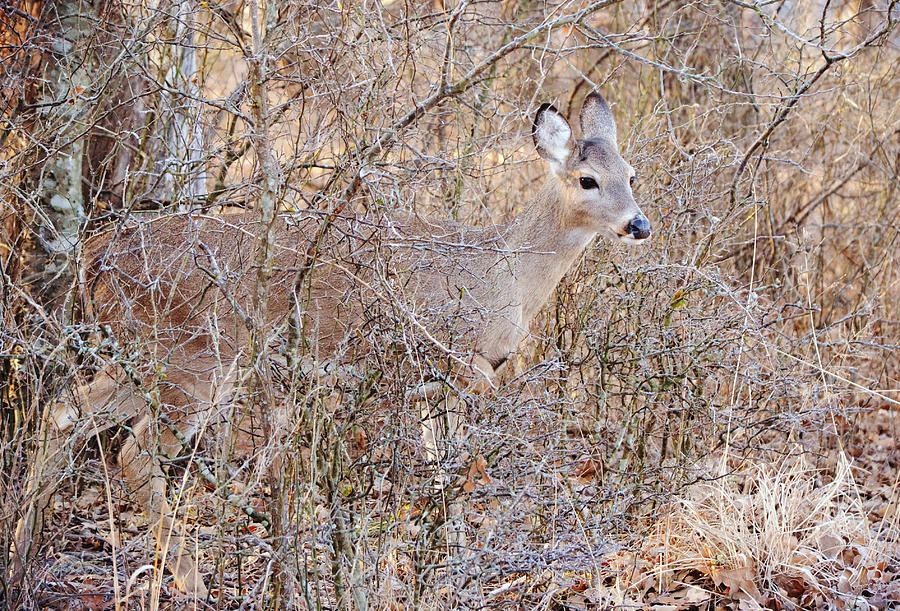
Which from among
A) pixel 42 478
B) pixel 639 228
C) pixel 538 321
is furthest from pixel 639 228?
pixel 42 478

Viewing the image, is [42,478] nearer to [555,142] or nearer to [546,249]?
[546,249]

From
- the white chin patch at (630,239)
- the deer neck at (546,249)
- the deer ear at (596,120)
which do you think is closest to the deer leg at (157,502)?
the deer neck at (546,249)

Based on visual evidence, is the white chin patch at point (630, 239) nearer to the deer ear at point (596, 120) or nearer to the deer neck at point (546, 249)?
the deer neck at point (546, 249)

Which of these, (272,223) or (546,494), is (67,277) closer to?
(272,223)

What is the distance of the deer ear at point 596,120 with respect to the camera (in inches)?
223

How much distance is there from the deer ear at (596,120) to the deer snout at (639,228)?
34.1 inches

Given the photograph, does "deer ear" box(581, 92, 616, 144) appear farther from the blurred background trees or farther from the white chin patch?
the white chin patch

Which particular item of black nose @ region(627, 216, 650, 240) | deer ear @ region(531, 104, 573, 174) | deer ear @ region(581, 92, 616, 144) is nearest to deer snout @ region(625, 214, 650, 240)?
black nose @ region(627, 216, 650, 240)

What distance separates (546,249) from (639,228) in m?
0.60

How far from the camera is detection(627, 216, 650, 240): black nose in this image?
486cm

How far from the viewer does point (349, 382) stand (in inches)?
148

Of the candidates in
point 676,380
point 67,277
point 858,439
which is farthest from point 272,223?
point 858,439

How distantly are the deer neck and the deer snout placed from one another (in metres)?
0.33

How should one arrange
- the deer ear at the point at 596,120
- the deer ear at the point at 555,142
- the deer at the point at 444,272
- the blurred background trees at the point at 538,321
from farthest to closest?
1. the deer ear at the point at 596,120
2. the deer ear at the point at 555,142
3. the deer at the point at 444,272
4. the blurred background trees at the point at 538,321
